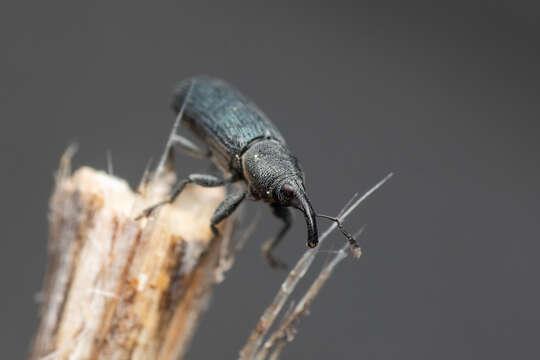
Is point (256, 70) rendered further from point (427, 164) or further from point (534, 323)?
point (534, 323)

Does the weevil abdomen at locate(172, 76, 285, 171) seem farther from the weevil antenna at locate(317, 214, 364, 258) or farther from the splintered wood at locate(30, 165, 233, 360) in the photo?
the weevil antenna at locate(317, 214, 364, 258)

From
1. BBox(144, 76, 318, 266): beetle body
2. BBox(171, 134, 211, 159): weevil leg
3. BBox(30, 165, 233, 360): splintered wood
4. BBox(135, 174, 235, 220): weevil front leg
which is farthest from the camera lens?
BBox(171, 134, 211, 159): weevil leg

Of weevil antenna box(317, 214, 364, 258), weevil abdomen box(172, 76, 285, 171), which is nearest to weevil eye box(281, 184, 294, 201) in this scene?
weevil antenna box(317, 214, 364, 258)

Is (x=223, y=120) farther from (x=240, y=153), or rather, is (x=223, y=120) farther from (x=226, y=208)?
(x=226, y=208)

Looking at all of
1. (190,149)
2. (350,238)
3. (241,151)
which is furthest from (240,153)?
(350,238)

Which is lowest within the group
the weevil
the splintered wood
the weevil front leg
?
the splintered wood

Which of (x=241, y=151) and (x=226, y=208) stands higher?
(x=241, y=151)

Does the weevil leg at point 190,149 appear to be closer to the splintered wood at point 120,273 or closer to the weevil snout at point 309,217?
the splintered wood at point 120,273

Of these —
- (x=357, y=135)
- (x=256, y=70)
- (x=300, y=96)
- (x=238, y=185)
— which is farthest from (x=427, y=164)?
(x=238, y=185)
